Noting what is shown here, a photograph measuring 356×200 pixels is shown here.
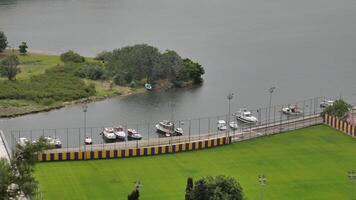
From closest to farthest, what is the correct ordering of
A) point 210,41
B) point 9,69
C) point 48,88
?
point 48,88 → point 9,69 → point 210,41

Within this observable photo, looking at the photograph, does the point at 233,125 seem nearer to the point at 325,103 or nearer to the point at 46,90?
the point at 325,103

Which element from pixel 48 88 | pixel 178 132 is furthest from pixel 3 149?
pixel 48 88

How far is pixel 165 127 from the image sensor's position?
66375 millimetres

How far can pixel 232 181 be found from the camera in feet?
138

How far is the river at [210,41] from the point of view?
251 feet

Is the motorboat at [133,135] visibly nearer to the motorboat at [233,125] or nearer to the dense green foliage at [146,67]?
the motorboat at [233,125]

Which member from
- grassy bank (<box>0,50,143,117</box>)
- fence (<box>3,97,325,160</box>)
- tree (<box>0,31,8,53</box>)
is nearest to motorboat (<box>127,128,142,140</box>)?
fence (<box>3,97,325,160</box>)

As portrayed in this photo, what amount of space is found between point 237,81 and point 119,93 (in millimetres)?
14971

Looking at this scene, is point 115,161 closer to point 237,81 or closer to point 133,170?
point 133,170

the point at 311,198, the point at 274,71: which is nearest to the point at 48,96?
the point at 274,71

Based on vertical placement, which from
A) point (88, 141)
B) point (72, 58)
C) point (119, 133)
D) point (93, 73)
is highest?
point (72, 58)

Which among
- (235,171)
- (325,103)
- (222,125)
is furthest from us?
(325,103)

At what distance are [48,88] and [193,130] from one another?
18166 mm

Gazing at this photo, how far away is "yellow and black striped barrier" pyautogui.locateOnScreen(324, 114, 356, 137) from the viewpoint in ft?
202
